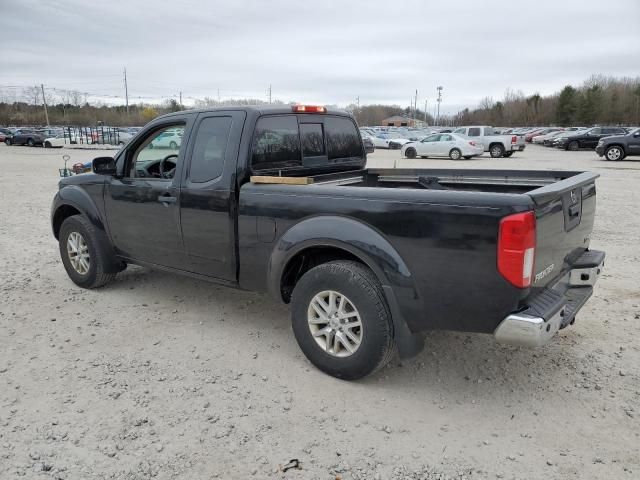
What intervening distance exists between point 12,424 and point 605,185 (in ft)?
49.5

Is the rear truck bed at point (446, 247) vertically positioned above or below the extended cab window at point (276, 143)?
below

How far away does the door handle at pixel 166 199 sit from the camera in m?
4.44

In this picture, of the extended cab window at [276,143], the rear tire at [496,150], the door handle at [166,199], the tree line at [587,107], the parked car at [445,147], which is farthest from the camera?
the tree line at [587,107]

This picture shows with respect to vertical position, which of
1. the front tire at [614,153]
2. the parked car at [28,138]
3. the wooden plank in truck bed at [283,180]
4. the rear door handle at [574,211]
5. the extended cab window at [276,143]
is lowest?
the front tire at [614,153]

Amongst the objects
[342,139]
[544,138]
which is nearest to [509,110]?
[544,138]

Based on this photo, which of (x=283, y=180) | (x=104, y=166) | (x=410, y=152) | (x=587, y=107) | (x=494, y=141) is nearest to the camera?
(x=283, y=180)

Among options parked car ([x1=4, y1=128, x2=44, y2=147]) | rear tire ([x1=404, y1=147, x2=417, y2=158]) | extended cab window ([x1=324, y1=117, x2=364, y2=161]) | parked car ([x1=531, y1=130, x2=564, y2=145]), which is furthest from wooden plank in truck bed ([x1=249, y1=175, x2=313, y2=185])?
parked car ([x1=4, y1=128, x2=44, y2=147])

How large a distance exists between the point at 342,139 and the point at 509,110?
334 ft

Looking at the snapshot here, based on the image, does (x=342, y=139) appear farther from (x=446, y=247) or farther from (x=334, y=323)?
(x=446, y=247)

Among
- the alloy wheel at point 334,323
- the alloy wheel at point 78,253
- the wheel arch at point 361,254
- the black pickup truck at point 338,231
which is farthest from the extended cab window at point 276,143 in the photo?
the alloy wheel at point 78,253

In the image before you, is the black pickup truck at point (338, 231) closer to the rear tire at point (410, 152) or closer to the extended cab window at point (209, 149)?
the extended cab window at point (209, 149)

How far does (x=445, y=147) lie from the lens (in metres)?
26.7

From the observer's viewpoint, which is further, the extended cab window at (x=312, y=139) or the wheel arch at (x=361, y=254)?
the extended cab window at (x=312, y=139)

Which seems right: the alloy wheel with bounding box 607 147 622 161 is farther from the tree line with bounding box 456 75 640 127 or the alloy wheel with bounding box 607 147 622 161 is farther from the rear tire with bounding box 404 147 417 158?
the tree line with bounding box 456 75 640 127
